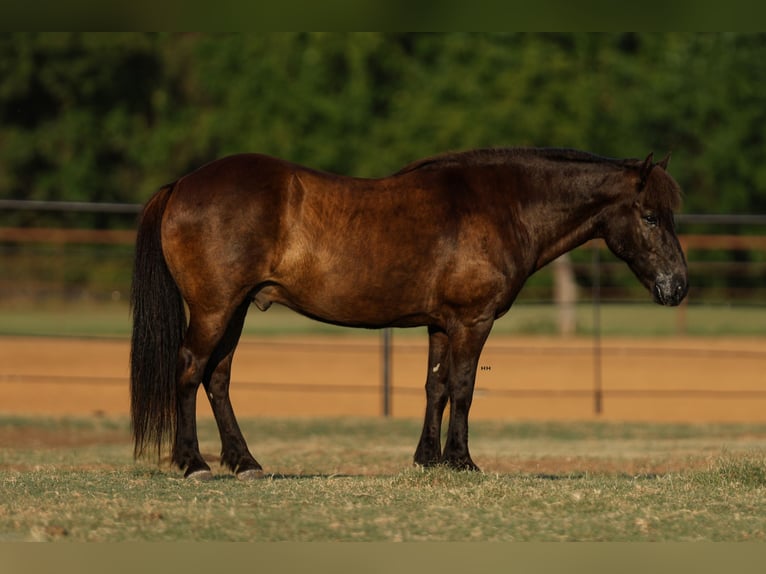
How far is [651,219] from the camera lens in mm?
7297

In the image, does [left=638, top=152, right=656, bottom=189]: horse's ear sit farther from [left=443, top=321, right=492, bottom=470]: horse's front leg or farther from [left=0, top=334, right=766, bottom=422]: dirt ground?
[left=0, top=334, right=766, bottom=422]: dirt ground

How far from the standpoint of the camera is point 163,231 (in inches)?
275

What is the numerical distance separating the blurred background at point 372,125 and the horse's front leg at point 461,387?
16.4 metres

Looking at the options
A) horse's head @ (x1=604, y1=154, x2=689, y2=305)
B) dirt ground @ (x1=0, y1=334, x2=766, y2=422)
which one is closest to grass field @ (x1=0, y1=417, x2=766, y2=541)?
horse's head @ (x1=604, y1=154, x2=689, y2=305)

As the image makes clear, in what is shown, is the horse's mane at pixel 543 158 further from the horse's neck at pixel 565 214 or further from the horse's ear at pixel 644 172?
the horse's neck at pixel 565 214

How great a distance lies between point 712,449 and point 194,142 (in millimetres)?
27209

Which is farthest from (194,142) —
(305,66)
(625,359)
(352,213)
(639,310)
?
(352,213)

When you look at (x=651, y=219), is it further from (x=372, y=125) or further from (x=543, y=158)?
(x=372, y=125)

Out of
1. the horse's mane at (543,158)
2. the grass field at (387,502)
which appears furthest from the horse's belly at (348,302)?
the grass field at (387,502)

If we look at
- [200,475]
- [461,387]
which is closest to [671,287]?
[461,387]

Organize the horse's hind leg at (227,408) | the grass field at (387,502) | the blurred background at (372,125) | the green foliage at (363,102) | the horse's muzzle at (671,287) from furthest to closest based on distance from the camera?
the green foliage at (363,102) < the blurred background at (372,125) < the horse's muzzle at (671,287) < the horse's hind leg at (227,408) < the grass field at (387,502)

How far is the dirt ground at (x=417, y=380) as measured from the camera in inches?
575

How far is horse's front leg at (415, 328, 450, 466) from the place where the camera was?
23.9 ft

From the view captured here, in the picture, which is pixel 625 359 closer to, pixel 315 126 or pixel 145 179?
pixel 315 126
